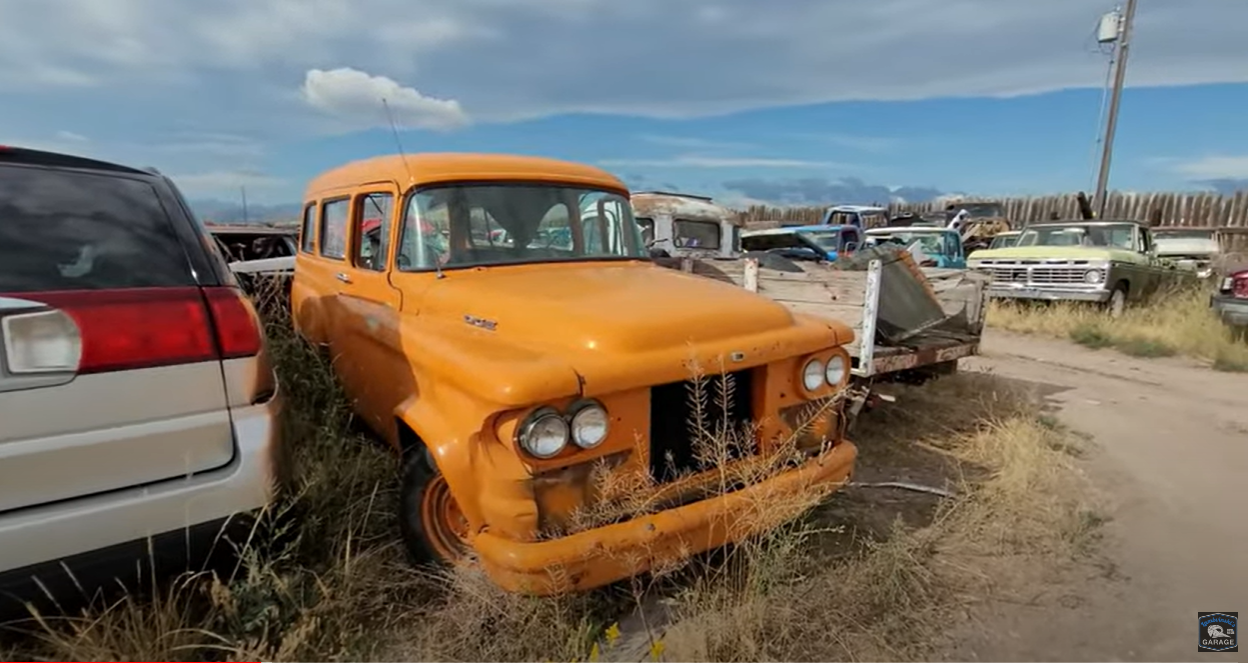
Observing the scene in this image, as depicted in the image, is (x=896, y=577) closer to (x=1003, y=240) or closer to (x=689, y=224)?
(x=689, y=224)

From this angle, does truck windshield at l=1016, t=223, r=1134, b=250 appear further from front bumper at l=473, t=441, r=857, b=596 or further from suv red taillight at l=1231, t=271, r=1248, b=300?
front bumper at l=473, t=441, r=857, b=596

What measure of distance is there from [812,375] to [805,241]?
35.0ft

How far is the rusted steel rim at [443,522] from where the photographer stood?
299cm

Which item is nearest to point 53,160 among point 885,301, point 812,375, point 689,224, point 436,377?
point 436,377

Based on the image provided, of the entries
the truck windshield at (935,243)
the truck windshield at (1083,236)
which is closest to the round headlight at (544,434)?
the truck windshield at (935,243)

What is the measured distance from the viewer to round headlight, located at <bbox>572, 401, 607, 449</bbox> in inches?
99.0

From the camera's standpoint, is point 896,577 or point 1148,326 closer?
point 896,577

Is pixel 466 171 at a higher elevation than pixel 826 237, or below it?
higher

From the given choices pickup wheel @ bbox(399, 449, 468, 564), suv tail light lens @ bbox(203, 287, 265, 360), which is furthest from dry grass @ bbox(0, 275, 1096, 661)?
suv tail light lens @ bbox(203, 287, 265, 360)

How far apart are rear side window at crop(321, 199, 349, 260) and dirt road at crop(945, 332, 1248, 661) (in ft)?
12.8

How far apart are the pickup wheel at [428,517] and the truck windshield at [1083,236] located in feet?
44.0

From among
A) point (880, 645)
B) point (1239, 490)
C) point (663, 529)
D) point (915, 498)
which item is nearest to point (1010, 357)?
point (1239, 490)

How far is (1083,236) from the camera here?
12.9 m

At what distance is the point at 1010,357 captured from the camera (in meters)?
9.26
